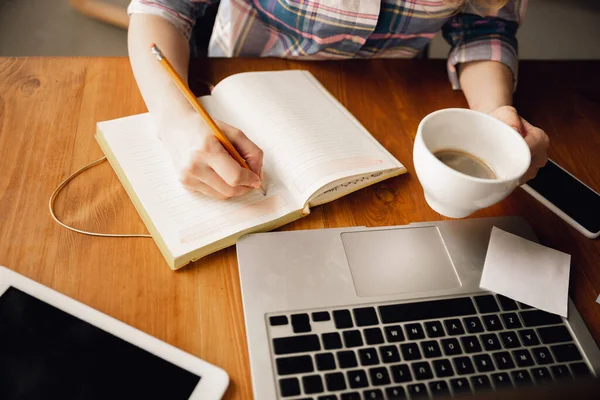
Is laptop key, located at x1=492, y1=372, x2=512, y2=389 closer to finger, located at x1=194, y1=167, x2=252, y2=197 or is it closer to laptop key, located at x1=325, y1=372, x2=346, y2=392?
laptop key, located at x1=325, y1=372, x2=346, y2=392

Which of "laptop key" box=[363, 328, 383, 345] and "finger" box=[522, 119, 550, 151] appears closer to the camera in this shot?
"laptop key" box=[363, 328, 383, 345]

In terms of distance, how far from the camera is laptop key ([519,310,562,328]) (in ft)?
1.57

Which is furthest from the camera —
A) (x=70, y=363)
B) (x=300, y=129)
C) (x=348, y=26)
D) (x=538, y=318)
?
(x=348, y=26)

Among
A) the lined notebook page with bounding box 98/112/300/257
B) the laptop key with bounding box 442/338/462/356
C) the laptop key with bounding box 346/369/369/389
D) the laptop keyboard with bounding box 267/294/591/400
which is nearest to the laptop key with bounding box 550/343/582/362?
the laptop keyboard with bounding box 267/294/591/400

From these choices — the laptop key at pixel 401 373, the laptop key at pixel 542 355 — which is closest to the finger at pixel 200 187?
the laptop key at pixel 401 373

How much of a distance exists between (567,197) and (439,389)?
35cm

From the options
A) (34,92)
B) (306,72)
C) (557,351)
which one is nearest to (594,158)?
(557,351)

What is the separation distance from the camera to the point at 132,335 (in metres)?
0.41

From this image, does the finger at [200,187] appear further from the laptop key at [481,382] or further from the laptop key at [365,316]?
the laptop key at [481,382]

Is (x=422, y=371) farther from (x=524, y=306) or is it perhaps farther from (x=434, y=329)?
(x=524, y=306)

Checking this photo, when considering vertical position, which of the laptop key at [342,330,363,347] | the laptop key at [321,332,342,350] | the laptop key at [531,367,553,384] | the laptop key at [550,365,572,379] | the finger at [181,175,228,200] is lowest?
the laptop key at [550,365,572,379]

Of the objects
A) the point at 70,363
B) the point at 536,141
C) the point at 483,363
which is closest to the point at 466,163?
the point at 536,141

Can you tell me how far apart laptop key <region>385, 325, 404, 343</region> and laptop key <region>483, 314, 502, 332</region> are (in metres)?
0.09

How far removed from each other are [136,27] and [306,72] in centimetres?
25
